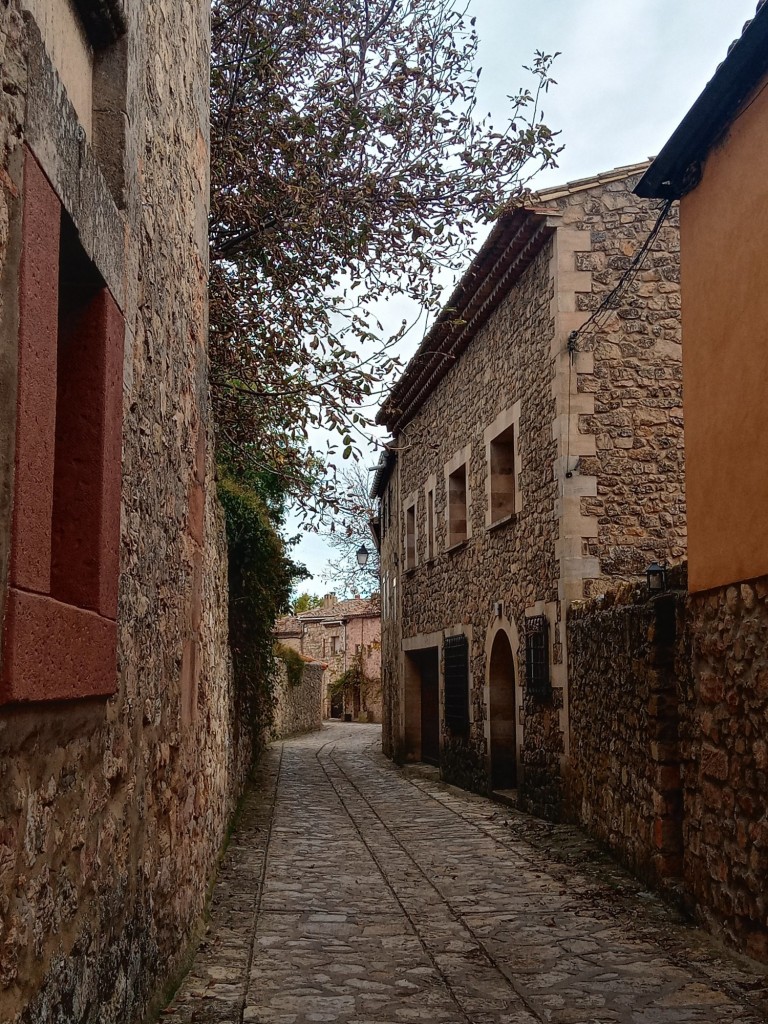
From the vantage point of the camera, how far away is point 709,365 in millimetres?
5629

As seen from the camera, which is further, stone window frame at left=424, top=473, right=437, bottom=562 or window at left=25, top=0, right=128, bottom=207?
stone window frame at left=424, top=473, right=437, bottom=562

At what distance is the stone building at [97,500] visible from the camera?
2.07 m

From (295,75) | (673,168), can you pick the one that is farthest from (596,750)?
(295,75)

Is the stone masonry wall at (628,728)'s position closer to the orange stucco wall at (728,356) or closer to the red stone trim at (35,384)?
the orange stucco wall at (728,356)

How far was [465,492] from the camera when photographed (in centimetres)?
1382

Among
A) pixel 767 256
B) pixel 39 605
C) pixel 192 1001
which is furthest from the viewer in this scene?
pixel 767 256

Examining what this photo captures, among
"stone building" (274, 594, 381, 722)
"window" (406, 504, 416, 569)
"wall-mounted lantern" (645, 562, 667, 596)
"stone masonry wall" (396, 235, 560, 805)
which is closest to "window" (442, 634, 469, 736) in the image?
"stone masonry wall" (396, 235, 560, 805)

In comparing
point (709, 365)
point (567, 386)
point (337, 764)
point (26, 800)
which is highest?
point (567, 386)

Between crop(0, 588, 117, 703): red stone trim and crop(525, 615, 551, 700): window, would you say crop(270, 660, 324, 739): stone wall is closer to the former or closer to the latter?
crop(525, 615, 551, 700): window

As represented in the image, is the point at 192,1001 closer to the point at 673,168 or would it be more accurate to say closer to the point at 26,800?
the point at 26,800

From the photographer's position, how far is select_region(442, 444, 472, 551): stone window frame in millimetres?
13172

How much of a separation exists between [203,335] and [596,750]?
15.0 ft

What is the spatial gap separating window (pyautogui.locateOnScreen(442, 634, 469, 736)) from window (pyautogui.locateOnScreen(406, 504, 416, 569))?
3157 millimetres

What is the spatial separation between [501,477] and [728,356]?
6723 millimetres
